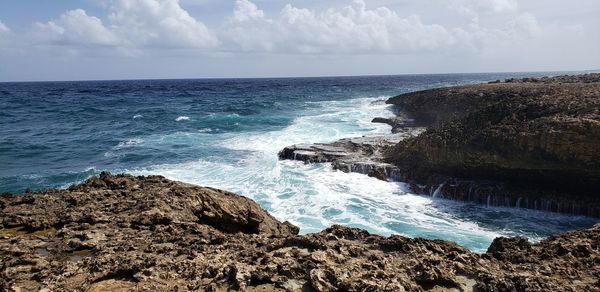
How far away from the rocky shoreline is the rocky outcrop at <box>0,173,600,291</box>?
8909 millimetres

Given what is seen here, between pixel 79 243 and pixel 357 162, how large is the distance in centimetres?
1528

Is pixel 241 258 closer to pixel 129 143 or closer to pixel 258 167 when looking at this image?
pixel 258 167

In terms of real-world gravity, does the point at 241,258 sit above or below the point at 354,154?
above

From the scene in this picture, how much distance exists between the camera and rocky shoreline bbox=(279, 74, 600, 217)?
14656 mm

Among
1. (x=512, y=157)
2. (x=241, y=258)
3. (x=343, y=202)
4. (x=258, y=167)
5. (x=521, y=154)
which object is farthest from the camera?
(x=258, y=167)

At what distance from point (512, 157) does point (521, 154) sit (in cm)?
35

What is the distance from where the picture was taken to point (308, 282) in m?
5.41

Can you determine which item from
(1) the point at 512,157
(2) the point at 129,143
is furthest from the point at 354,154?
(2) the point at 129,143

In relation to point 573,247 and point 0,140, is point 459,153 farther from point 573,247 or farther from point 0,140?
point 0,140

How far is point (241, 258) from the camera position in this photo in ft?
19.8

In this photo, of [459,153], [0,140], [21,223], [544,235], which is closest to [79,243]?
[21,223]

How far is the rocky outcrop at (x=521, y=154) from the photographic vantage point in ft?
48.0

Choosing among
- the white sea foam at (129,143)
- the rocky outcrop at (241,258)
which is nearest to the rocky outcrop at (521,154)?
the rocky outcrop at (241,258)

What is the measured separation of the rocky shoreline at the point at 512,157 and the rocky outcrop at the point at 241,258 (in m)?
8.91
